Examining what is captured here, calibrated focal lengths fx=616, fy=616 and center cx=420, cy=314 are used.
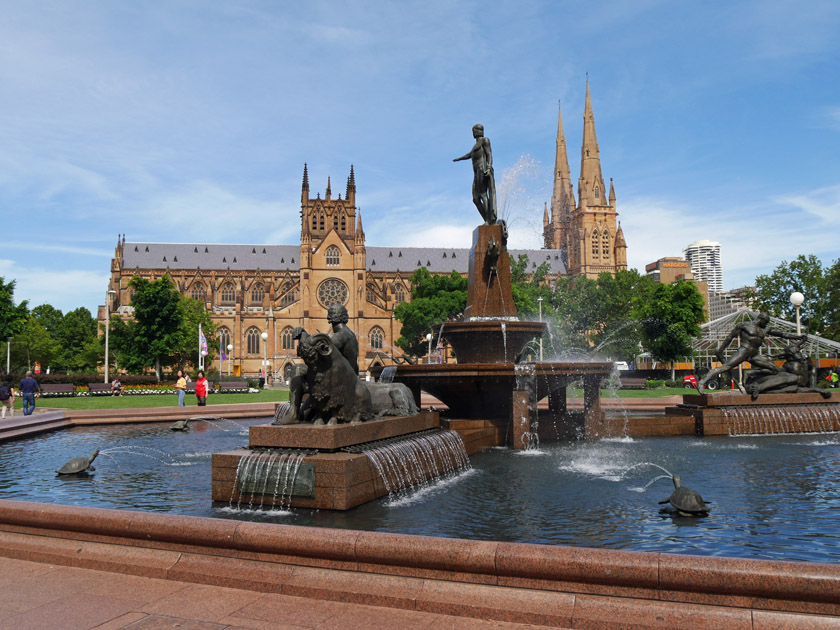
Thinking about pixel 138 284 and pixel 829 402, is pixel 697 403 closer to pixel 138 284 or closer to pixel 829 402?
pixel 829 402

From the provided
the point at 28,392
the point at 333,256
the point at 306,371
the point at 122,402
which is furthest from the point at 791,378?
the point at 333,256

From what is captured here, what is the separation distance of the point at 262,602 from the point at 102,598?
1.18 m

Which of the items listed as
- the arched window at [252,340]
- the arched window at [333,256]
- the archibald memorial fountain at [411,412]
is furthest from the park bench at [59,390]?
the arched window at [333,256]

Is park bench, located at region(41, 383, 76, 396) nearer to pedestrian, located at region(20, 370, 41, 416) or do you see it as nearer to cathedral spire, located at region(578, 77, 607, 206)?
pedestrian, located at region(20, 370, 41, 416)

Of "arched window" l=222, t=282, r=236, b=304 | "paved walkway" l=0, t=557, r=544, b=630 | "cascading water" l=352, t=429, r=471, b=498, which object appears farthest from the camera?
"arched window" l=222, t=282, r=236, b=304

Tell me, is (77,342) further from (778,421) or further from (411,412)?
(778,421)

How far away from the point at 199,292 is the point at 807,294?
80.8 metres

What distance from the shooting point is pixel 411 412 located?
1002 cm

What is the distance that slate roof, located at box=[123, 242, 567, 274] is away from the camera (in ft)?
328

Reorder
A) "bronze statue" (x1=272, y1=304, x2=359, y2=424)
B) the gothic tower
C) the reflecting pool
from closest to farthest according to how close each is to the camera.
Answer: the reflecting pool, "bronze statue" (x1=272, y1=304, x2=359, y2=424), the gothic tower

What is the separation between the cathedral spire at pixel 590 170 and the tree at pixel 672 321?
47.7 metres

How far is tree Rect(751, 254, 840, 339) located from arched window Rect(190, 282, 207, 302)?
75.5m

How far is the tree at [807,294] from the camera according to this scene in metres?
58.3

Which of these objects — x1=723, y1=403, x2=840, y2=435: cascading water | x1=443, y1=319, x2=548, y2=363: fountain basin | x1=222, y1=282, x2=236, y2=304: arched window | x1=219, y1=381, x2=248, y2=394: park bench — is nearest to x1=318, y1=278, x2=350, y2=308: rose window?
x1=222, y1=282, x2=236, y2=304: arched window
